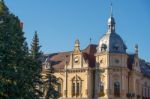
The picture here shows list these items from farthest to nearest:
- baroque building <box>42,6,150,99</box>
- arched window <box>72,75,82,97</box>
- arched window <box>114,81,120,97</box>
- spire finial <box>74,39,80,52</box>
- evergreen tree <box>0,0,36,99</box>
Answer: spire finial <box>74,39,80,52</box> < arched window <box>72,75,82,97</box> < arched window <box>114,81,120,97</box> < baroque building <box>42,6,150,99</box> < evergreen tree <box>0,0,36,99</box>

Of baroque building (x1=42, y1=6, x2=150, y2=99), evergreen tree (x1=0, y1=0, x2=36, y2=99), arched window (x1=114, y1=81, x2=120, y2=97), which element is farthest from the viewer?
arched window (x1=114, y1=81, x2=120, y2=97)

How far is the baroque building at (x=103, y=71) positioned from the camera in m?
81.6

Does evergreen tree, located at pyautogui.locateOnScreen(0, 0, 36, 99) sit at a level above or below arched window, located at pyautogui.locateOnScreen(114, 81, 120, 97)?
above

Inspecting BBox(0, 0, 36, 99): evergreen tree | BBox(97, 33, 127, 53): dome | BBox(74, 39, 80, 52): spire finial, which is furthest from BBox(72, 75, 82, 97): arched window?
BBox(0, 0, 36, 99): evergreen tree

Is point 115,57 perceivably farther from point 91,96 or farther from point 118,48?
point 91,96

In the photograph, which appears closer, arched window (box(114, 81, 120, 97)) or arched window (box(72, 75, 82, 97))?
arched window (box(114, 81, 120, 97))

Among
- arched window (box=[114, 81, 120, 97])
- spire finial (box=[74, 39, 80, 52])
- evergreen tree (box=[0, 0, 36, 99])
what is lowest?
arched window (box=[114, 81, 120, 97])

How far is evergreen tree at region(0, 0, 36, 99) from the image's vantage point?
161 ft

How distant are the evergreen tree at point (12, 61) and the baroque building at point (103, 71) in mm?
26496

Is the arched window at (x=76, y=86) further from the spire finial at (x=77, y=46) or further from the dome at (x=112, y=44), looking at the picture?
the dome at (x=112, y=44)

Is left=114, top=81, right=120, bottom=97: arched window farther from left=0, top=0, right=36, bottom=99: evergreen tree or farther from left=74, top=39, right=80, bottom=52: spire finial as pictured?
left=0, top=0, right=36, bottom=99: evergreen tree

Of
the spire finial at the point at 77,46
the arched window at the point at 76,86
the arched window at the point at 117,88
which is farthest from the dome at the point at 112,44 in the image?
the arched window at the point at 76,86

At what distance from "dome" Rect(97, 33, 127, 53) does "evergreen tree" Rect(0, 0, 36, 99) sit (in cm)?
3053

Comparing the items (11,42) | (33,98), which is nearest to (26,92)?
(33,98)
